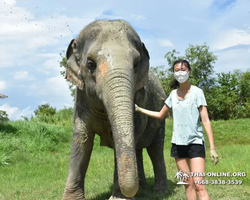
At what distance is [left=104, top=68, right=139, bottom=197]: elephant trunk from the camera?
3014 millimetres

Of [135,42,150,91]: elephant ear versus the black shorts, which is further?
[135,42,150,91]: elephant ear

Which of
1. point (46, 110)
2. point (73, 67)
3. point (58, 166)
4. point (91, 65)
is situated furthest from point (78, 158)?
point (46, 110)

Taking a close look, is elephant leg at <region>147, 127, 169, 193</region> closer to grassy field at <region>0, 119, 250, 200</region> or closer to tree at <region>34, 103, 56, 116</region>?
grassy field at <region>0, 119, 250, 200</region>

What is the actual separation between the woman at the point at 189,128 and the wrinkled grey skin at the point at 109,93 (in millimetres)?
524

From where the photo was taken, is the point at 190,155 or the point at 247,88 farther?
the point at 247,88

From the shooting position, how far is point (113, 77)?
3367 millimetres

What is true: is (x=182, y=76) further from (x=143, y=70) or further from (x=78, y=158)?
(x=78, y=158)

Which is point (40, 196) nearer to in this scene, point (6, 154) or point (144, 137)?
point (144, 137)

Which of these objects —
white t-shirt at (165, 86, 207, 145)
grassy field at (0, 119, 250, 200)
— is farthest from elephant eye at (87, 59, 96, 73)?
grassy field at (0, 119, 250, 200)

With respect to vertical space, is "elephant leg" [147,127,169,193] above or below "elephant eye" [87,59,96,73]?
below

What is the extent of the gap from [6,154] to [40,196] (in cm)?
493

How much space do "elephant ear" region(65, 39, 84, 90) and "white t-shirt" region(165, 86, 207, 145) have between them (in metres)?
1.26

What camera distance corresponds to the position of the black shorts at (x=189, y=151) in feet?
11.8

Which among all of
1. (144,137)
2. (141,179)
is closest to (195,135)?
(144,137)
